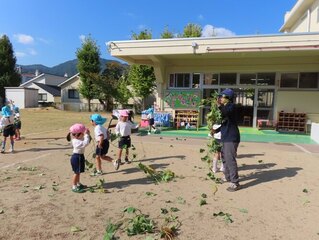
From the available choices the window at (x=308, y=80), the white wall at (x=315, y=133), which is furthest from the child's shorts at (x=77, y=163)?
the window at (x=308, y=80)

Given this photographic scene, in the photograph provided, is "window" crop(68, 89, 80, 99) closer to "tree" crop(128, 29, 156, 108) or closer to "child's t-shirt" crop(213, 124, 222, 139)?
"tree" crop(128, 29, 156, 108)

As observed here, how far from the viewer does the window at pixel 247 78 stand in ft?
50.2

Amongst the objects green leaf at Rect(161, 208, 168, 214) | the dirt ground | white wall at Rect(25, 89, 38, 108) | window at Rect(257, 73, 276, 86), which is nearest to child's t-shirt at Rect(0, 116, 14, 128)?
the dirt ground

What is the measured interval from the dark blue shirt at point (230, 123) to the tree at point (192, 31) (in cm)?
2588

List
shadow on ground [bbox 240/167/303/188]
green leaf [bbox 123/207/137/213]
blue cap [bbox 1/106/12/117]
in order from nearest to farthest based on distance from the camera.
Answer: green leaf [bbox 123/207/137/213] → shadow on ground [bbox 240/167/303/188] → blue cap [bbox 1/106/12/117]

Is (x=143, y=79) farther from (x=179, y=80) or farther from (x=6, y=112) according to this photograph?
(x=6, y=112)

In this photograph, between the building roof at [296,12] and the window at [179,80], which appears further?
the building roof at [296,12]

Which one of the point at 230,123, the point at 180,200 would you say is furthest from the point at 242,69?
the point at 180,200

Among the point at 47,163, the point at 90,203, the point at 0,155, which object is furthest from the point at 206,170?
the point at 0,155

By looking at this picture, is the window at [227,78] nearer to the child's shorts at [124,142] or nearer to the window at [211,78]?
the window at [211,78]

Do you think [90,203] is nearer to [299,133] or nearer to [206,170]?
[206,170]

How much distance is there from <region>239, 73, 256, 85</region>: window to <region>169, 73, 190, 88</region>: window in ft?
9.60

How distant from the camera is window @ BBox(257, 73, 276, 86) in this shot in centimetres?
1503

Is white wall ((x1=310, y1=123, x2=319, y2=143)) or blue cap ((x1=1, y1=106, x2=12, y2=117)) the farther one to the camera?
white wall ((x1=310, y1=123, x2=319, y2=143))
